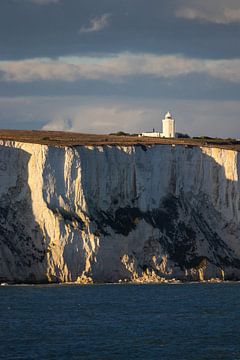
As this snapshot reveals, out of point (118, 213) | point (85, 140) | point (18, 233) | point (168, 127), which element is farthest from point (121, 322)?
point (168, 127)

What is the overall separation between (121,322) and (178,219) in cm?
2288

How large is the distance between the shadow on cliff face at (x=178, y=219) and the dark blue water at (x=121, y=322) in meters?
2.47

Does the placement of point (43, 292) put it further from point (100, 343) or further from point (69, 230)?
point (100, 343)

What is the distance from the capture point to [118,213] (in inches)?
3187

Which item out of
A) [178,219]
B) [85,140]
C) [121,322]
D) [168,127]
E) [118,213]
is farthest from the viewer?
[168,127]

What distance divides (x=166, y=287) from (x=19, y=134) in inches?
687

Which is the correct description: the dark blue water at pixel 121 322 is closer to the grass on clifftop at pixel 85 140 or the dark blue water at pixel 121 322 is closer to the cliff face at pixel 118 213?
the cliff face at pixel 118 213

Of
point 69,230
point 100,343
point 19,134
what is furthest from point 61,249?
point 100,343

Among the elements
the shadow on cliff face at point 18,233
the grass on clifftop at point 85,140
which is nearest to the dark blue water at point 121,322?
the shadow on cliff face at point 18,233

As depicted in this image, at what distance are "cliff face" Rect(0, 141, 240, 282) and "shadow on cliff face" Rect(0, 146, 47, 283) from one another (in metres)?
0.06

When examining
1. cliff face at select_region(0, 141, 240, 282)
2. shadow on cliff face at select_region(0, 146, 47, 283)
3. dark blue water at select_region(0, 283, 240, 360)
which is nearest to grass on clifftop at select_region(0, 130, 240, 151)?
cliff face at select_region(0, 141, 240, 282)

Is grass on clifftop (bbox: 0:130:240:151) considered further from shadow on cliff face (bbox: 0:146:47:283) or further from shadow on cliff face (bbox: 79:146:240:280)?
shadow on cliff face (bbox: 0:146:47:283)

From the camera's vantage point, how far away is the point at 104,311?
64.9 m

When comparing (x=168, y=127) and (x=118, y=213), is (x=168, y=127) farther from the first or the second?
(x=118, y=213)
